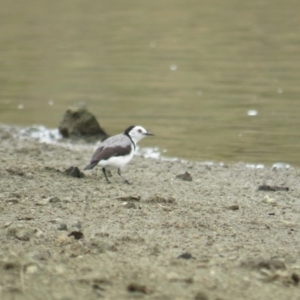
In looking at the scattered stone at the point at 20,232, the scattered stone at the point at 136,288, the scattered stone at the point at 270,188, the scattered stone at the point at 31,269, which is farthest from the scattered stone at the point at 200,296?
the scattered stone at the point at 270,188

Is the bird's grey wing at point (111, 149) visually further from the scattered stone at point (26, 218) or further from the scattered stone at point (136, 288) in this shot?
Answer: the scattered stone at point (136, 288)

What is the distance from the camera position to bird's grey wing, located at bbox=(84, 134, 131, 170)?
9.35 m

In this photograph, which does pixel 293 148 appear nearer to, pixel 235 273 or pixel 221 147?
pixel 221 147

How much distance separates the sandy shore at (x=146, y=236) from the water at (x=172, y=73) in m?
2.95

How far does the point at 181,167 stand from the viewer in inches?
438

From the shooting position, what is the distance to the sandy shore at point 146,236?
16.8ft

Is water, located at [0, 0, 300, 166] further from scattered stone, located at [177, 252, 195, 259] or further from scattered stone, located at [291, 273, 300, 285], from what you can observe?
scattered stone, located at [291, 273, 300, 285]

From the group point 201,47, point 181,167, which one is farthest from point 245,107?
point 201,47

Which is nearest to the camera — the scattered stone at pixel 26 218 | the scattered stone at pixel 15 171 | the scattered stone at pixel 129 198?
the scattered stone at pixel 26 218

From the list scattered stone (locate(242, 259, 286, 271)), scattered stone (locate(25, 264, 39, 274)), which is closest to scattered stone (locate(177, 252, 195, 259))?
scattered stone (locate(242, 259, 286, 271))

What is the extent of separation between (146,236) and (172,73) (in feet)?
42.2

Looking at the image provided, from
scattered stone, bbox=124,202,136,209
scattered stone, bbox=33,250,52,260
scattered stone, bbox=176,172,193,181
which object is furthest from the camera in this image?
scattered stone, bbox=176,172,193,181

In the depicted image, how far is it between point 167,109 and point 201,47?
7677 mm

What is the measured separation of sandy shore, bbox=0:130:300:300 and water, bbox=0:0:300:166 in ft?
9.68
